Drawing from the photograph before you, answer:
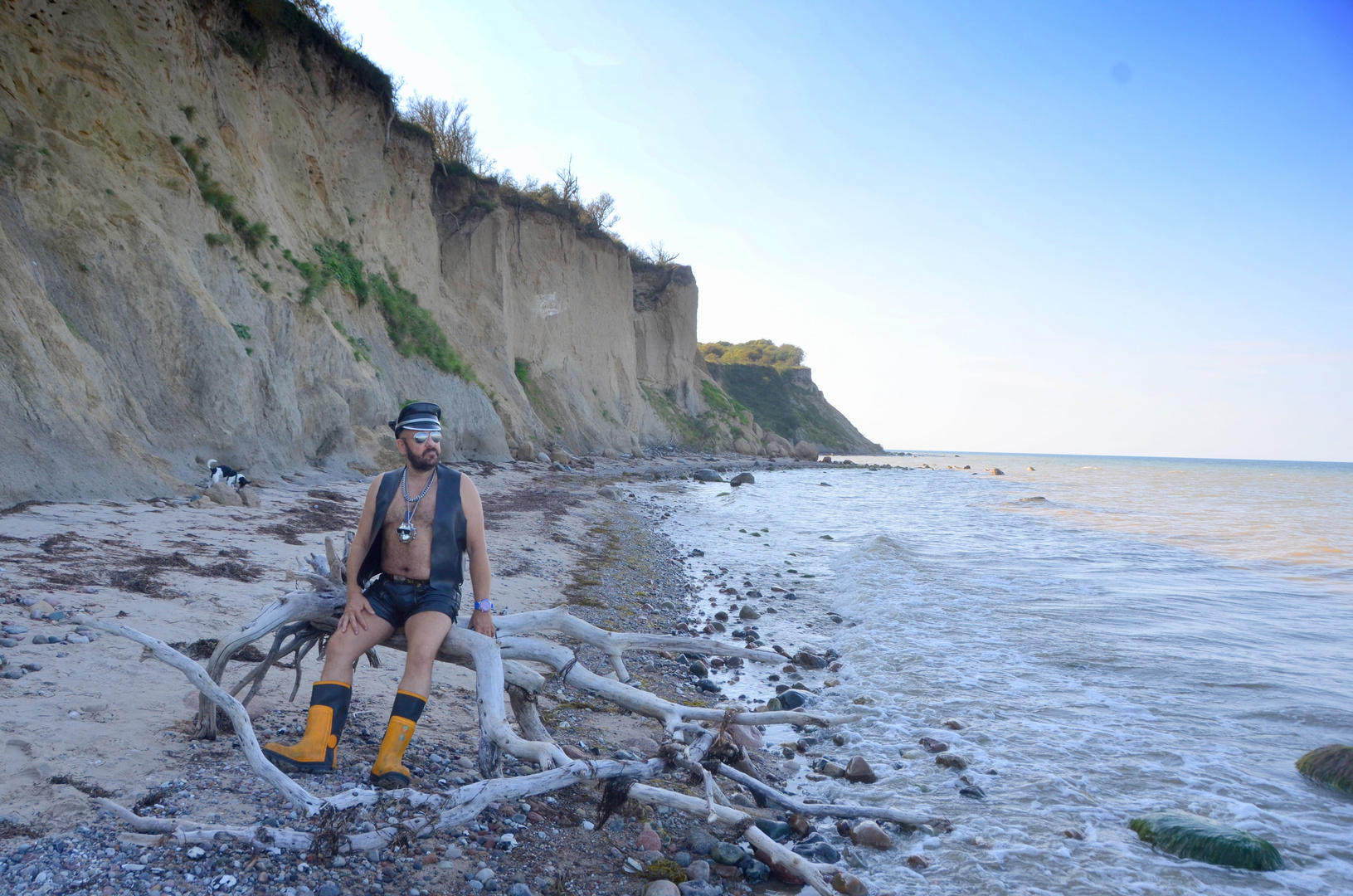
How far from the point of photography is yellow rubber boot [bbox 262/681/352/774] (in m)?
2.92

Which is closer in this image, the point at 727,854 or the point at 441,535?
the point at 727,854

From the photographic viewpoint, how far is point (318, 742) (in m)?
2.93

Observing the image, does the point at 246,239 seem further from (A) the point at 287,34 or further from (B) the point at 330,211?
(A) the point at 287,34

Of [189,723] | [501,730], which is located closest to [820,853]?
[501,730]

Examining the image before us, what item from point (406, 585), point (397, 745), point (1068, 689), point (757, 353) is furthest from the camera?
→ point (757, 353)

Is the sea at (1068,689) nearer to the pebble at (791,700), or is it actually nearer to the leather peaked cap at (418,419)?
the pebble at (791,700)

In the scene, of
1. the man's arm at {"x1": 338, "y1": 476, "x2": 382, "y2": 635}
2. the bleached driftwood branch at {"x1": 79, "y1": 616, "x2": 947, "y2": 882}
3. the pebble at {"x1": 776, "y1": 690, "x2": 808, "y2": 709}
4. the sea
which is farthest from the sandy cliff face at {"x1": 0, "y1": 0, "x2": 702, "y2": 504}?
the pebble at {"x1": 776, "y1": 690, "x2": 808, "y2": 709}

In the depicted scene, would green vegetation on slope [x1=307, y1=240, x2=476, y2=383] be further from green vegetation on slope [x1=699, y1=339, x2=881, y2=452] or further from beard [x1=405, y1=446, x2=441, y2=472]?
green vegetation on slope [x1=699, y1=339, x2=881, y2=452]

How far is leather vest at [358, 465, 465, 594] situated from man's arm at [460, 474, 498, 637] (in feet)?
0.10

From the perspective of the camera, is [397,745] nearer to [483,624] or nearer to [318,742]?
[318,742]

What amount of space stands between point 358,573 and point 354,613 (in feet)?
0.60

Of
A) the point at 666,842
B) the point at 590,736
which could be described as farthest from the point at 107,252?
the point at 666,842

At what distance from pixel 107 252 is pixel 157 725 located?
929cm

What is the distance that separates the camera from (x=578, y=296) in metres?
35.3
